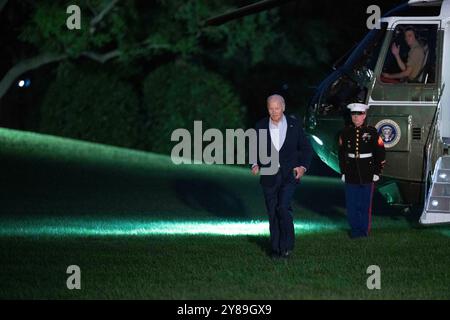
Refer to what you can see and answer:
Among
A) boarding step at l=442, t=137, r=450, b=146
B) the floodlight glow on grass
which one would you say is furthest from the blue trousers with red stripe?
boarding step at l=442, t=137, r=450, b=146

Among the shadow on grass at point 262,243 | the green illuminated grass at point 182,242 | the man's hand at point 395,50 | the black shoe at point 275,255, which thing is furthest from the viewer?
the man's hand at point 395,50

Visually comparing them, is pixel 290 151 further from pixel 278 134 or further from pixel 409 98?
pixel 409 98

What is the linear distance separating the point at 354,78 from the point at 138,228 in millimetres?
3473

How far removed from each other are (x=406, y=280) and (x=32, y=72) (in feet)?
89.7

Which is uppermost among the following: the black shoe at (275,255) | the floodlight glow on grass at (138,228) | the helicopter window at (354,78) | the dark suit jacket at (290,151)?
the helicopter window at (354,78)

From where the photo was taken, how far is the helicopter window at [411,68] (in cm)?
1534

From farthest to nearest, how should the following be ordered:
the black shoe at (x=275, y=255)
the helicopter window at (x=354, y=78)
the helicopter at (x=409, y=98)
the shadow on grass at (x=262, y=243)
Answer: the helicopter window at (x=354, y=78)
the helicopter at (x=409, y=98)
the shadow on grass at (x=262, y=243)
the black shoe at (x=275, y=255)

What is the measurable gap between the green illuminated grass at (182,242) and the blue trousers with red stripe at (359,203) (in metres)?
0.33

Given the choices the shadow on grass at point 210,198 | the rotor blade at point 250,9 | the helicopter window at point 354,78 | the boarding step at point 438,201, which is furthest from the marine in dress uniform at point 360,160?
the shadow on grass at point 210,198

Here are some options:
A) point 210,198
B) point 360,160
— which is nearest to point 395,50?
point 360,160

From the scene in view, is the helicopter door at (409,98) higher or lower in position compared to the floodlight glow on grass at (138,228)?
higher

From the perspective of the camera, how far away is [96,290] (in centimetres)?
1080

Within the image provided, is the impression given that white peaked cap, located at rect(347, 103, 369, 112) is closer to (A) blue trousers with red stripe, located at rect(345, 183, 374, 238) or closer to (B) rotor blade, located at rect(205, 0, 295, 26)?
(A) blue trousers with red stripe, located at rect(345, 183, 374, 238)

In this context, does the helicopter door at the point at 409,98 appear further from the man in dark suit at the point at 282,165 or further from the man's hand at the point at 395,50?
the man in dark suit at the point at 282,165
